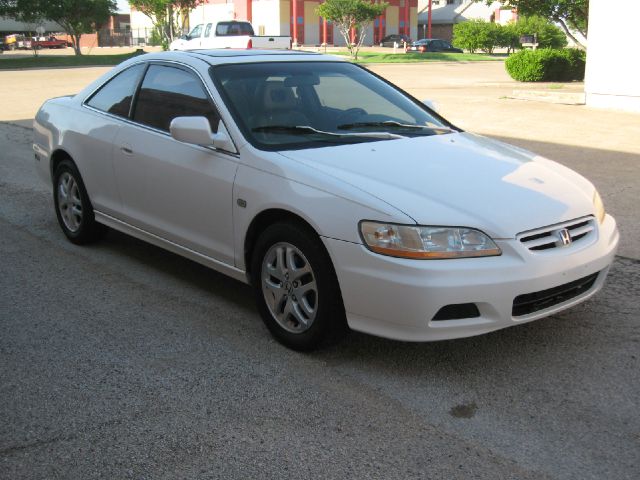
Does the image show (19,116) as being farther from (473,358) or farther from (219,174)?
(473,358)

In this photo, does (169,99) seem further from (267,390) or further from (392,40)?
(392,40)

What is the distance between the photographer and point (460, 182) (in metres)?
4.12

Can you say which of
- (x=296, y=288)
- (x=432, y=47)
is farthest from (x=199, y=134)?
(x=432, y=47)

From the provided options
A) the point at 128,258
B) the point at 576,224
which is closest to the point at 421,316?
the point at 576,224

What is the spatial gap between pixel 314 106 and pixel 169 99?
104cm

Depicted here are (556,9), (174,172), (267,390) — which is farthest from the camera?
(556,9)

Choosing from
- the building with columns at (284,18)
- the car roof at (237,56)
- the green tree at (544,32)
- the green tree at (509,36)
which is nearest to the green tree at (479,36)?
the green tree at (509,36)

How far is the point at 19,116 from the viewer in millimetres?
15938

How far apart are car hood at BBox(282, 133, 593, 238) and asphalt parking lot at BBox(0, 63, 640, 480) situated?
793 millimetres

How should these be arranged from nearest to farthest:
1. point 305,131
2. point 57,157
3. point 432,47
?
1. point 305,131
2. point 57,157
3. point 432,47

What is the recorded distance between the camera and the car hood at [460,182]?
383 centimetres

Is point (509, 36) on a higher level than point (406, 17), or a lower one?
lower

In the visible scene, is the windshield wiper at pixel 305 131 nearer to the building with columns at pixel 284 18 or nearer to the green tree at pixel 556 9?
the green tree at pixel 556 9

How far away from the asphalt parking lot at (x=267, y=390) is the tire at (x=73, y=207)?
421mm
